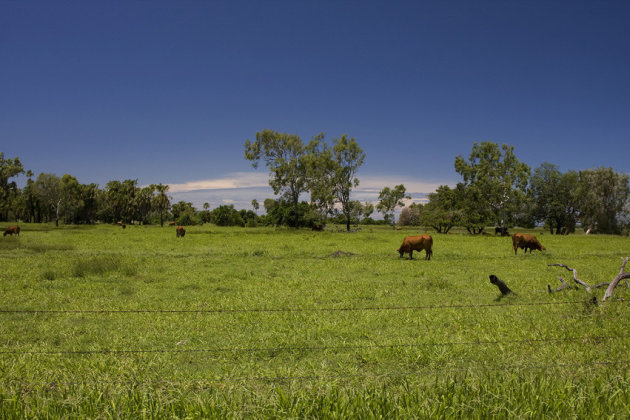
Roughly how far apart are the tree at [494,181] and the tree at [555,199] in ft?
53.8

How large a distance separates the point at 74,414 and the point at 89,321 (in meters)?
6.41

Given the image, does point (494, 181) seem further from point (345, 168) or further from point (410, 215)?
point (410, 215)

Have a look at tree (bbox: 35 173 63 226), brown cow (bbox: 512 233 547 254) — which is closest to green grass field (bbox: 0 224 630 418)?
brown cow (bbox: 512 233 547 254)

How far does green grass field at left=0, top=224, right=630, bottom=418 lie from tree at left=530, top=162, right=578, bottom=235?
62.8 metres

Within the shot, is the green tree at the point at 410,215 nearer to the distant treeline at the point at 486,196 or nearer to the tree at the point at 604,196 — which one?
the distant treeline at the point at 486,196

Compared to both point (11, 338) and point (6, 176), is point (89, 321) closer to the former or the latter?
point (11, 338)

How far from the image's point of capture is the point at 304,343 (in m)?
7.20

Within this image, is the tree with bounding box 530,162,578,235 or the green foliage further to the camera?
the green foliage

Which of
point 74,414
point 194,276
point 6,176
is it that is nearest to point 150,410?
point 74,414

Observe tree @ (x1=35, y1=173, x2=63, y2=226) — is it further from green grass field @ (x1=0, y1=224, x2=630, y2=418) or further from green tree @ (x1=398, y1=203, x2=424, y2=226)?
green tree @ (x1=398, y1=203, x2=424, y2=226)

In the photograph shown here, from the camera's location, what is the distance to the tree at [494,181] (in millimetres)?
55375

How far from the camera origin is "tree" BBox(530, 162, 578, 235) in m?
69.5

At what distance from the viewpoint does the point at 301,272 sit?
53.3 feet

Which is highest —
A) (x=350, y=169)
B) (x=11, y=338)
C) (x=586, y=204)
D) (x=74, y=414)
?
(x=350, y=169)
